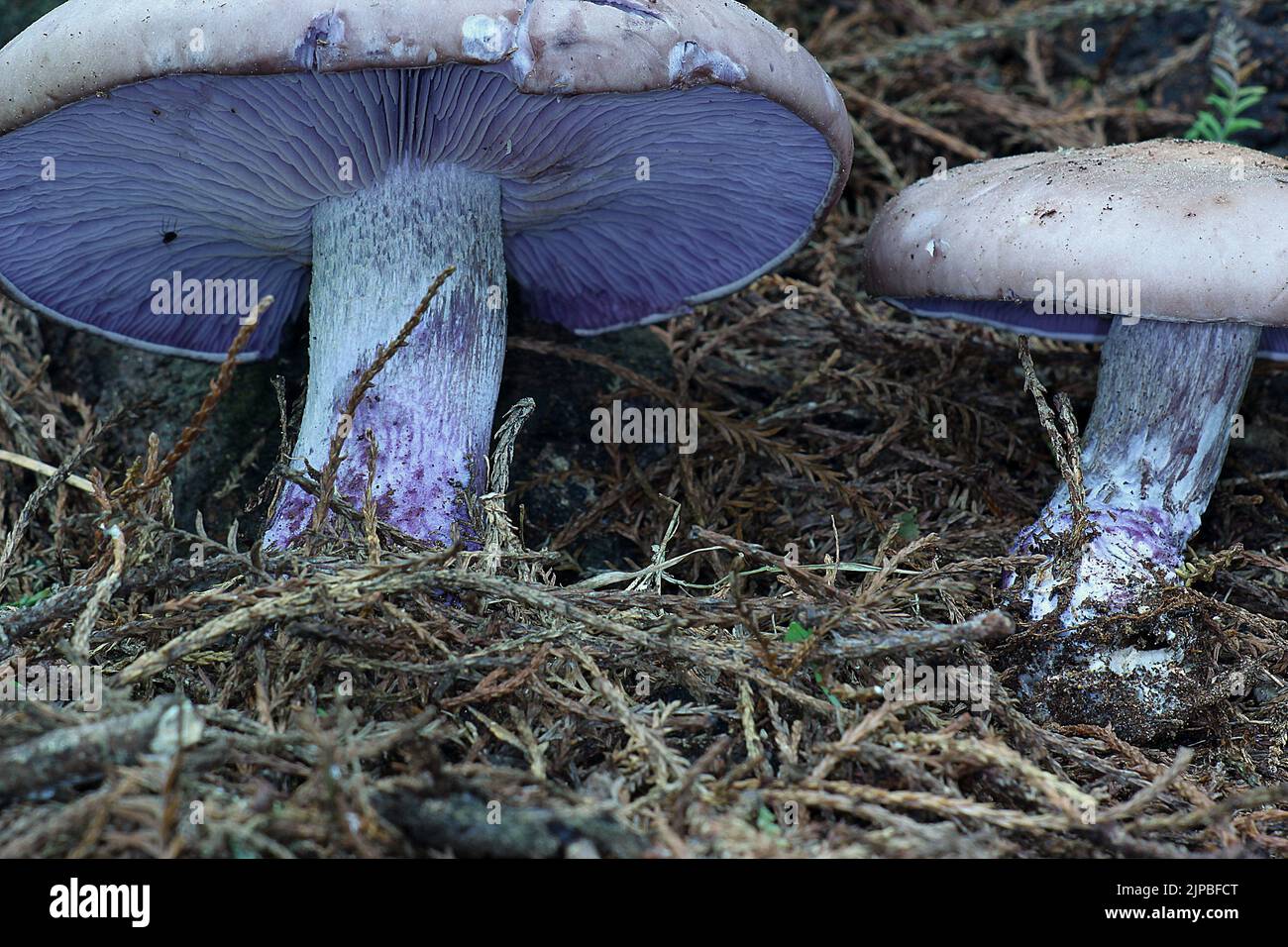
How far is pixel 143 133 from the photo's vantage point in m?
2.10

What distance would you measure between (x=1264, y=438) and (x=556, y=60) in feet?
7.18

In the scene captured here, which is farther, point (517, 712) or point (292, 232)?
point (292, 232)

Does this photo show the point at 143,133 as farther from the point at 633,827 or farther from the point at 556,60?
the point at 633,827

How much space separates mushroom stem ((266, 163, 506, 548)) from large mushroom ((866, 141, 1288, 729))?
0.94 m

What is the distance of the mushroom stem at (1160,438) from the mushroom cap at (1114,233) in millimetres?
377

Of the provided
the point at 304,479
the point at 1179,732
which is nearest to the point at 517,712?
the point at 304,479

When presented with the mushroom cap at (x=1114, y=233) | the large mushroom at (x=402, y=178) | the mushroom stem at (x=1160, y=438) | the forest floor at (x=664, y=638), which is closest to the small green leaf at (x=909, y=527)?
the forest floor at (x=664, y=638)

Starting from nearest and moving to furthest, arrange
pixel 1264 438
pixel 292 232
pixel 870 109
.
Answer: pixel 292 232, pixel 1264 438, pixel 870 109

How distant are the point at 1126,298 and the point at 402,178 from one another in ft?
4.91

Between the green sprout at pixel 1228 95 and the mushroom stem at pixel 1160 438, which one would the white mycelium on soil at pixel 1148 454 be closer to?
the mushroom stem at pixel 1160 438

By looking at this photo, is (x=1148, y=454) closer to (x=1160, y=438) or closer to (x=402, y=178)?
(x=1160, y=438)

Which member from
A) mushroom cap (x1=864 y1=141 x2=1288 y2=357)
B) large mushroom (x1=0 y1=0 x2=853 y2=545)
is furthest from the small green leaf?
large mushroom (x1=0 y1=0 x2=853 y2=545)

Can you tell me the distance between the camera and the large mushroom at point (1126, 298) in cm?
194
